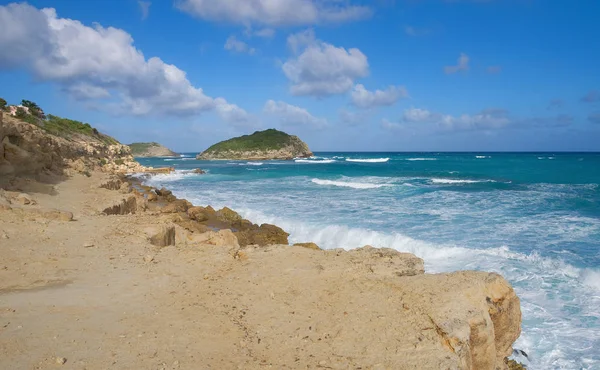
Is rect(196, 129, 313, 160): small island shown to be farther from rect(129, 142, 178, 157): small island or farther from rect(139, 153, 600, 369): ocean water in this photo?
rect(139, 153, 600, 369): ocean water

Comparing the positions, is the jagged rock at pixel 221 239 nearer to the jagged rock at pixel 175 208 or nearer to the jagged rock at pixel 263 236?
the jagged rock at pixel 263 236

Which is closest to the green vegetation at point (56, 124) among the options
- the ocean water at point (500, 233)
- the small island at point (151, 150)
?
the ocean water at point (500, 233)

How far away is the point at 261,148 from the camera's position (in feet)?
399

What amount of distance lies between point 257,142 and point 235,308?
12428 centimetres

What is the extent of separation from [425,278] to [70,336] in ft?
16.1

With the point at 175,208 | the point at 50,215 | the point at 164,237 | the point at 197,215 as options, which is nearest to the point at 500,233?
the point at 164,237

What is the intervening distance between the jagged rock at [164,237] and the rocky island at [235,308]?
41cm

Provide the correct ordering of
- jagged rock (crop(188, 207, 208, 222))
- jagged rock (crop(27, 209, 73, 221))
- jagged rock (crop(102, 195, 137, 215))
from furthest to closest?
jagged rock (crop(188, 207, 208, 222)), jagged rock (crop(102, 195, 137, 215)), jagged rock (crop(27, 209, 73, 221))

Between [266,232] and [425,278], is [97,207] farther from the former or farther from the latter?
[425,278]

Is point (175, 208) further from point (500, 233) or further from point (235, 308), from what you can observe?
point (500, 233)

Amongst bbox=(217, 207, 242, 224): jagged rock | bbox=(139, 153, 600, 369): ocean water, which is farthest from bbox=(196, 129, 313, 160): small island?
bbox=(217, 207, 242, 224): jagged rock

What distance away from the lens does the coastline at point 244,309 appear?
435 centimetres

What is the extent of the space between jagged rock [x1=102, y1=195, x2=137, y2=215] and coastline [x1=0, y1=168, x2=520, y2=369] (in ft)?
20.7

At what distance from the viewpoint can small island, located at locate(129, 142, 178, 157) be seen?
536 feet
